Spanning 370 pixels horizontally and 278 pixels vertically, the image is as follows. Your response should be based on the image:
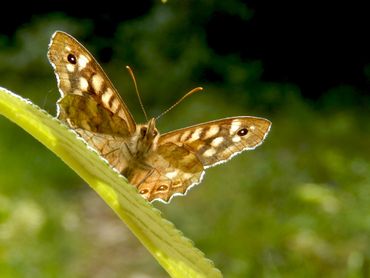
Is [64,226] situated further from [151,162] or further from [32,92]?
[151,162]

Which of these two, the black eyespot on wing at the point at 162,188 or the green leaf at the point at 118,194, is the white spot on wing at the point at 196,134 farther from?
the green leaf at the point at 118,194

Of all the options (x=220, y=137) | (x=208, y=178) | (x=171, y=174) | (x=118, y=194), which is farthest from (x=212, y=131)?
(x=208, y=178)

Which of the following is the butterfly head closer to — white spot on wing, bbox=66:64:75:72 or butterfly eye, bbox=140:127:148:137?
butterfly eye, bbox=140:127:148:137

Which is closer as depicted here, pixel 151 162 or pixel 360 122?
pixel 151 162

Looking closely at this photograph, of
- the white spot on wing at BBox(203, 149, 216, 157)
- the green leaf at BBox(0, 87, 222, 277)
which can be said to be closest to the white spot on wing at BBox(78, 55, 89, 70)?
the white spot on wing at BBox(203, 149, 216, 157)

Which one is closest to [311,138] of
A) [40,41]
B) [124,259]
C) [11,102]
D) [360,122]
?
[360,122]
